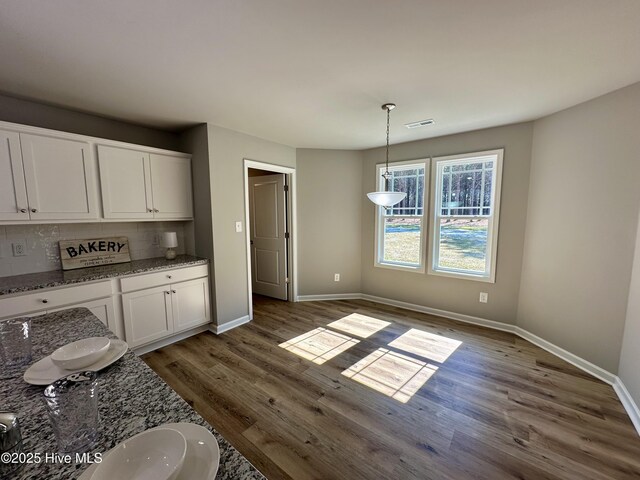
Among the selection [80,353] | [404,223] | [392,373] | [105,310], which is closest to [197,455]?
[80,353]

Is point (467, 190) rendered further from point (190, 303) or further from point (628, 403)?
point (190, 303)

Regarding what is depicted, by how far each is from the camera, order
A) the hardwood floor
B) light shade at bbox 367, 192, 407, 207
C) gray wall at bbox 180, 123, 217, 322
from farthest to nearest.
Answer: gray wall at bbox 180, 123, 217, 322 → light shade at bbox 367, 192, 407, 207 → the hardwood floor

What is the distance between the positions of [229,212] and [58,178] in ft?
5.05

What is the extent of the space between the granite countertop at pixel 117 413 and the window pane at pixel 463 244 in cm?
360

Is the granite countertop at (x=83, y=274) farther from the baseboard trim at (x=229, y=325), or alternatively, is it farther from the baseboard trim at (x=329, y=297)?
the baseboard trim at (x=329, y=297)

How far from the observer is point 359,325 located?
3.50 m

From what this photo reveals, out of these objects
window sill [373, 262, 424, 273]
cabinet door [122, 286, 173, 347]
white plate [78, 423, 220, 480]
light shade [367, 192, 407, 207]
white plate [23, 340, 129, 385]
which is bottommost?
cabinet door [122, 286, 173, 347]

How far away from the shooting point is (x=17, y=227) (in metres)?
2.43

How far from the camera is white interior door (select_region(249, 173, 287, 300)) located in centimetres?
434

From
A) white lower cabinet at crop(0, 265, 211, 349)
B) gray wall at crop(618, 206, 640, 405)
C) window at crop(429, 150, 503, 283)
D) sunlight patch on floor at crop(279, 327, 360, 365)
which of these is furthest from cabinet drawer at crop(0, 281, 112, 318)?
gray wall at crop(618, 206, 640, 405)

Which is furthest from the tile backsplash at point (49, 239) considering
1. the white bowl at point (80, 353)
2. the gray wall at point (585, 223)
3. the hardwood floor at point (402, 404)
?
the gray wall at point (585, 223)

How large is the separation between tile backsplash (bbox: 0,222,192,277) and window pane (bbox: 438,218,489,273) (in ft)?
12.5

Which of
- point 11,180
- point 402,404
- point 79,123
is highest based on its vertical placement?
point 79,123

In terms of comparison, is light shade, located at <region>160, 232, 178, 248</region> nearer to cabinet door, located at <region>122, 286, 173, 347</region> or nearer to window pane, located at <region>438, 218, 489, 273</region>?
cabinet door, located at <region>122, 286, 173, 347</region>
